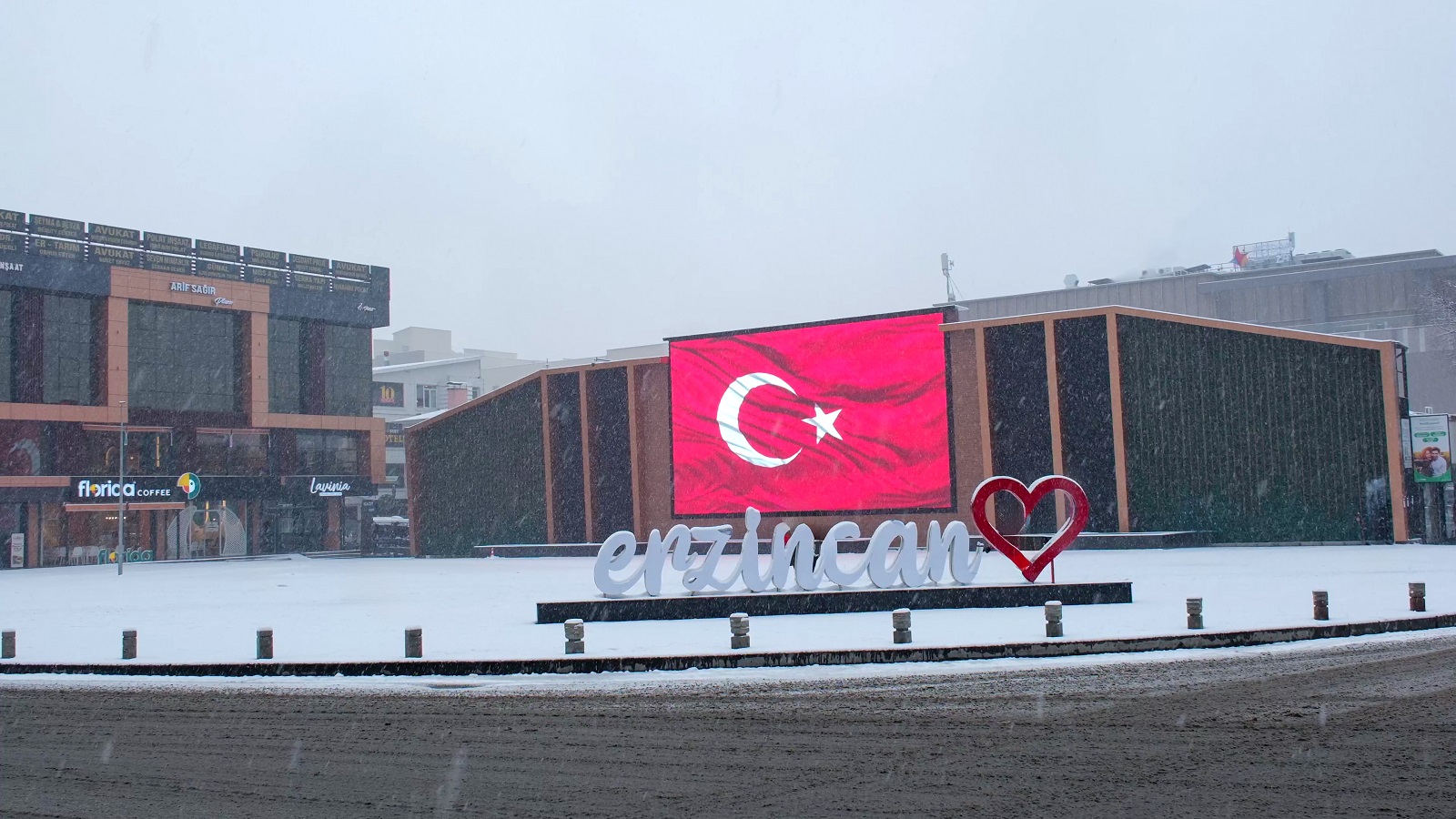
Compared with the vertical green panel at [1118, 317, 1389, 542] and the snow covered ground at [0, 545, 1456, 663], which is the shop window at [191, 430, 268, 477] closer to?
the snow covered ground at [0, 545, 1456, 663]

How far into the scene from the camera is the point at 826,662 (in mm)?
15664

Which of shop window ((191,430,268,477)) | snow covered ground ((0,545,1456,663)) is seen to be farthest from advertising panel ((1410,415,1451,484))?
shop window ((191,430,268,477))

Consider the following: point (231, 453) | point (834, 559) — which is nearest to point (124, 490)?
point (231, 453)

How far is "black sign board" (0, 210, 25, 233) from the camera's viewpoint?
2315 inches

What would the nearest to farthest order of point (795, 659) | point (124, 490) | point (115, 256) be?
point (795, 659) < point (124, 490) < point (115, 256)

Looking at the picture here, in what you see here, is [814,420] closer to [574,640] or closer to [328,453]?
[574,640]

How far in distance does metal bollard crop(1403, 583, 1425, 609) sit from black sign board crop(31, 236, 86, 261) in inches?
2373

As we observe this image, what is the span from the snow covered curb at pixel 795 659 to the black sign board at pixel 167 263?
53.9 metres

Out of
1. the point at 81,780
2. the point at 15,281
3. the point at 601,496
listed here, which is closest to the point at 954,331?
the point at 601,496

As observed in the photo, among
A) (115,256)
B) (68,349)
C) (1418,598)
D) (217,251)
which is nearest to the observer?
(1418,598)

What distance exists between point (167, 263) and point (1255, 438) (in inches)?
2100

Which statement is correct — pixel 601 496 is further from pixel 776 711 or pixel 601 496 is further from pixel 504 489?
pixel 776 711

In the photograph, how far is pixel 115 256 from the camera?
2494 inches

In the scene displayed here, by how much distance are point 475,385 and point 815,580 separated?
77775 millimetres
